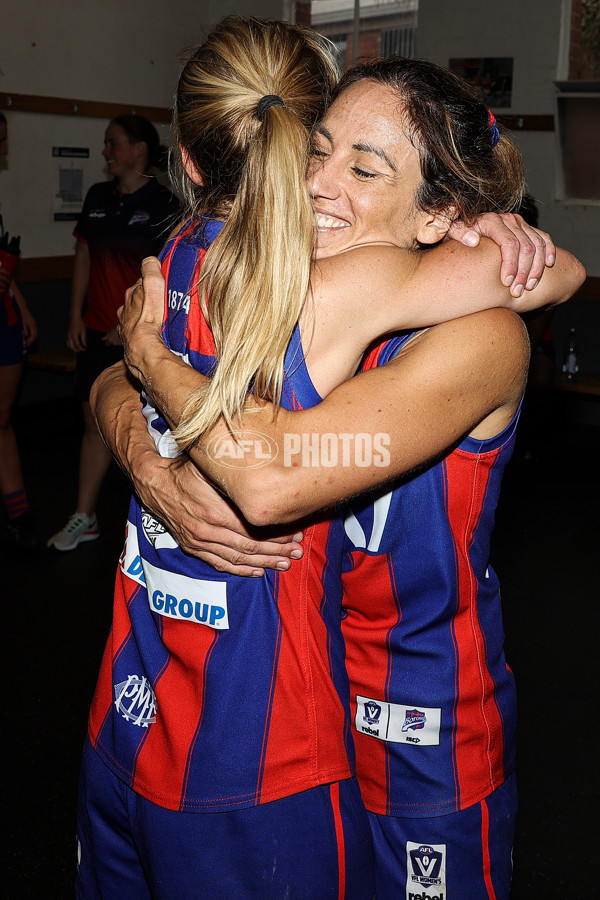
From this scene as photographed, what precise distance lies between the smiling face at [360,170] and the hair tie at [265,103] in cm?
9

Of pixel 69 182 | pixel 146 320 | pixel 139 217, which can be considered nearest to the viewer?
pixel 146 320

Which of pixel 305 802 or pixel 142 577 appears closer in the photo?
pixel 305 802

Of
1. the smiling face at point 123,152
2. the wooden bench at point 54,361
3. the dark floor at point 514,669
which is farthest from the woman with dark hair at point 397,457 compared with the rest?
the wooden bench at point 54,361

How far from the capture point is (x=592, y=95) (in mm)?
6078

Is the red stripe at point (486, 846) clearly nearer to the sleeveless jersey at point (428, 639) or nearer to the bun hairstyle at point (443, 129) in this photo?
the sleeveless jersey at point (428, 639)

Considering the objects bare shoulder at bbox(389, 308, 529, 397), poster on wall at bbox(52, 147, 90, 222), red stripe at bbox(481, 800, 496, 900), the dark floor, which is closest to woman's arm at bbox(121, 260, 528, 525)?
bare shoulder at bbox(389, 308, 529, 397)

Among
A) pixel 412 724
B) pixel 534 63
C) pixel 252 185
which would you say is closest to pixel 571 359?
pixel 534 63

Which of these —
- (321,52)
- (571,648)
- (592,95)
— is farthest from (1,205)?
(321,52)

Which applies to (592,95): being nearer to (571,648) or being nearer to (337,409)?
(571,648)

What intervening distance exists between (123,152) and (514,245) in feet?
12.1

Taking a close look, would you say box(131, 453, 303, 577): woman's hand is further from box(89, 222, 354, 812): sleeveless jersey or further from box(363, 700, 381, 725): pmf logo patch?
box(363, 700, 381, 725): pmf logo patch

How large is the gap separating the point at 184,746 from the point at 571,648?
2567 mm

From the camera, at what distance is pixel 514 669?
3.12 metres

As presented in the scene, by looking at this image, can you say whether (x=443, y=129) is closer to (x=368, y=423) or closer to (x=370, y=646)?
(x=368, y=423)
